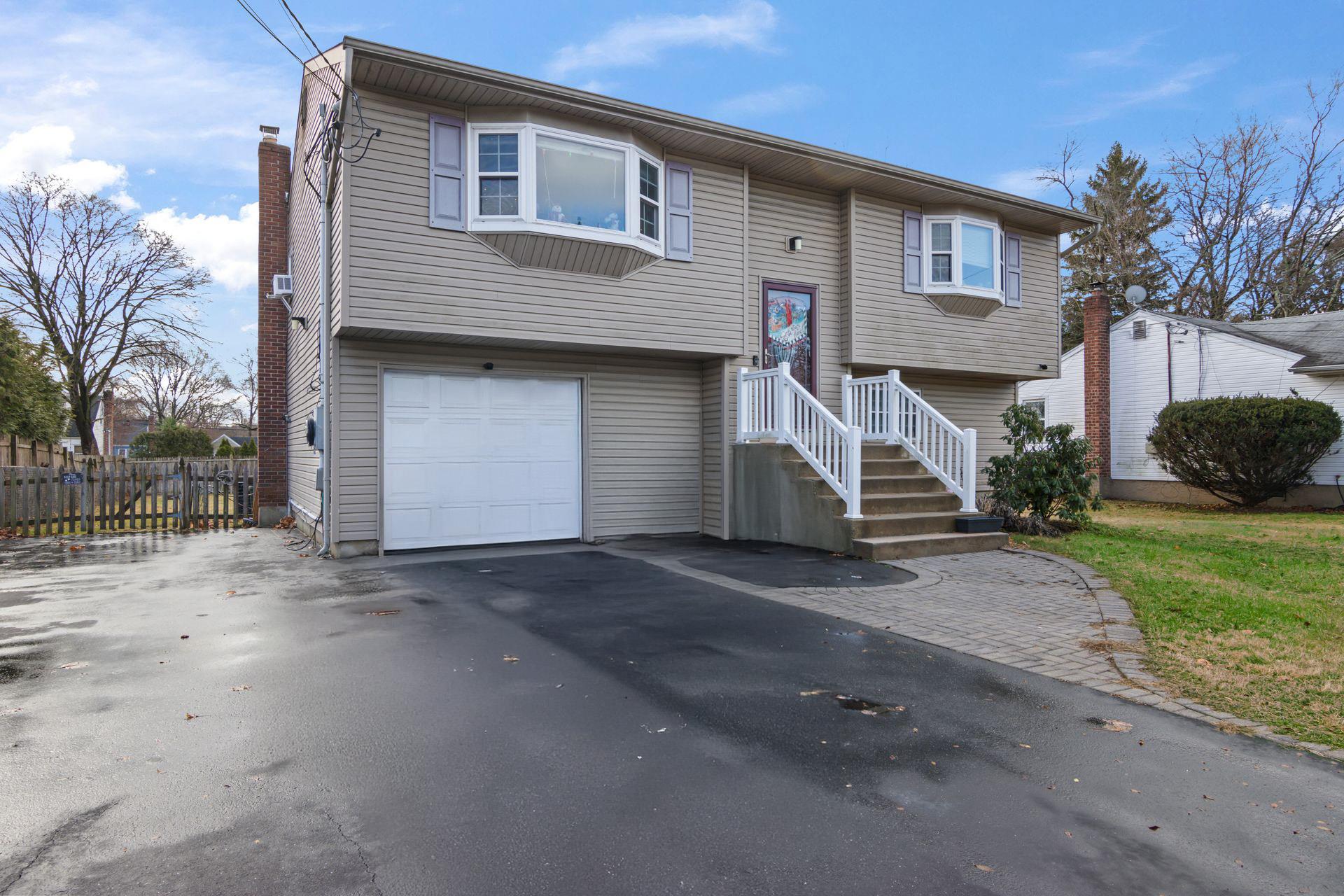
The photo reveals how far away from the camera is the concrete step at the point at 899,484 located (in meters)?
9.60

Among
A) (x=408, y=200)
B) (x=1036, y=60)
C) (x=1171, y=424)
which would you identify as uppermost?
(x=1036, y=60)

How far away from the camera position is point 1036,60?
990 inches

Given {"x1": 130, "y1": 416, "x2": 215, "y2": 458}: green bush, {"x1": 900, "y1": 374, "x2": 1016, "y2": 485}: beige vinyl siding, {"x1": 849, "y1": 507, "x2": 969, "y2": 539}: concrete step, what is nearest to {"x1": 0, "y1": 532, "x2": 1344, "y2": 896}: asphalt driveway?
{"x1": 849, "y1": 507, "x2": 969, "y2": 539}: concrete step

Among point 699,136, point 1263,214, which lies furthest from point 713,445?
point 1263,214

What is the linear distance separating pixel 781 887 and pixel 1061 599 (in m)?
5.26

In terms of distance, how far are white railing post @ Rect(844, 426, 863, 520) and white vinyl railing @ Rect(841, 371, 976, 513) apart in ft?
3.51

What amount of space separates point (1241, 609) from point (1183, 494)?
44.8 feet

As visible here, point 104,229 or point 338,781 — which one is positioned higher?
point 104,229

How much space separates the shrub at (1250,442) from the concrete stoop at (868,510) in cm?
895

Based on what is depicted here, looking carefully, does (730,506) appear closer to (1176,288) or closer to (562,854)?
(562,854)

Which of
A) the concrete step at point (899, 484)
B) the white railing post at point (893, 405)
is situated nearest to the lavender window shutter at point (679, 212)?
the white railing post at point (893, 405)

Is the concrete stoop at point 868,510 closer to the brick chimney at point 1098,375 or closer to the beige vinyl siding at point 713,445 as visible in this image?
the beige vinyl siding at point 713,445

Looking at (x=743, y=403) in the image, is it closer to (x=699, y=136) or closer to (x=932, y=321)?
(x=699, y=136)

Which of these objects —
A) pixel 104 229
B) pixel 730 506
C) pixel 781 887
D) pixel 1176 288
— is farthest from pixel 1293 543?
pixel 104 229
